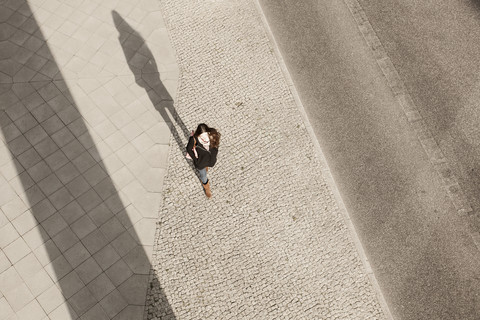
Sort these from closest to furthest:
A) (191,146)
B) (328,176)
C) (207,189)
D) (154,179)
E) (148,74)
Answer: (191,146), (207,189), (154,179), (328,176), (148,74)

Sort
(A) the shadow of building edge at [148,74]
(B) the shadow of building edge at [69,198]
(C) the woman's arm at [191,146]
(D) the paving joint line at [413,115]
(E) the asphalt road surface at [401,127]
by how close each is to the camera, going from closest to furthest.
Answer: (C) the woman's arm at [191,146]
(B) the shadow of building edge at [69,198]
(E) the asphalt road surface at [401,127]
(D) the paving joint line at [413,115]
(A) the shadow of building edge at [148,74]

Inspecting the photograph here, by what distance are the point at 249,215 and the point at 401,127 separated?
417cm

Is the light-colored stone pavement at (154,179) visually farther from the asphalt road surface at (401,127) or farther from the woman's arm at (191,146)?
the woman's arm at (191,146)

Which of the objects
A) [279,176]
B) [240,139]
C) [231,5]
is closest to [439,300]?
[279,176]

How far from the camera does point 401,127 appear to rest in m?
8.51

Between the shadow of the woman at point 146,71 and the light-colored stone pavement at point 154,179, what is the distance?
3cm

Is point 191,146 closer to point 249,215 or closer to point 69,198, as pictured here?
point 249,215

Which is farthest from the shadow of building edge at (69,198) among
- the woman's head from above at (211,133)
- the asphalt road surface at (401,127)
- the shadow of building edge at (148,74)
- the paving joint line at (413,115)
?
the paving joint line at (413,115)

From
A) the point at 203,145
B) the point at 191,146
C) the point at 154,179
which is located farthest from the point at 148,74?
the point at 203,145

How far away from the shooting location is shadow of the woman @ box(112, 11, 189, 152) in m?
8.37

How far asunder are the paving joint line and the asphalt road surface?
4.4 inches

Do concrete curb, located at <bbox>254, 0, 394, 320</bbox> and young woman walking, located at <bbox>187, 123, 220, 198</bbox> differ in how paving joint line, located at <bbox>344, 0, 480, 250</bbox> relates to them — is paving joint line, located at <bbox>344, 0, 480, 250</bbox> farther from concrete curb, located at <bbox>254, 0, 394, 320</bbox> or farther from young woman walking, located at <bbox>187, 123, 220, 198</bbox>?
young woman walking, located at <bbox>187, 123, 220, 198</bbox>

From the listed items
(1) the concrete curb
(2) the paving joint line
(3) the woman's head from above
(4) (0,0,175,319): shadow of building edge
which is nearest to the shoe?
(3) the woman's head from above

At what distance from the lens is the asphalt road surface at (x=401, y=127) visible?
7.33m
